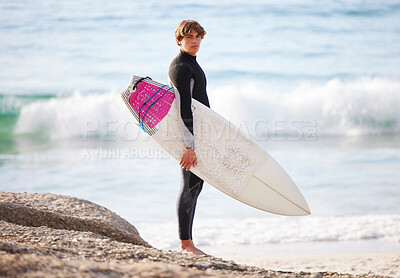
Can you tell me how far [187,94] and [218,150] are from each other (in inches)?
16.9

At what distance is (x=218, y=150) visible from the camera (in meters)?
2.57

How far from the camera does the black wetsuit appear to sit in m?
2.33

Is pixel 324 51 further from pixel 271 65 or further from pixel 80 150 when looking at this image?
pixel 80 150

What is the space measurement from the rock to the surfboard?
1.95ft

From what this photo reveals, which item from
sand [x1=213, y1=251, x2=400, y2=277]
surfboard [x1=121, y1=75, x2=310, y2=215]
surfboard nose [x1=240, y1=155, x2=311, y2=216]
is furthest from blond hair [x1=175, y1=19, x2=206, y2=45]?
sand [x1=213, y1=251, x2=400, y2=277]

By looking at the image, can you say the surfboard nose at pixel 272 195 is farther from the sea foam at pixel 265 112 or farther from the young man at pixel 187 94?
the sea foam at pixel 265 112

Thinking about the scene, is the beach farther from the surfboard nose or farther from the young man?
the surfboard nose

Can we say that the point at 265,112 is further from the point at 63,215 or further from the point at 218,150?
the point at 63,215

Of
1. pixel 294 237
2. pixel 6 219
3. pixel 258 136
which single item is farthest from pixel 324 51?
pixel 6 219

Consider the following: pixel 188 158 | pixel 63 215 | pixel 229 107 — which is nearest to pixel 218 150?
pixel 188 158

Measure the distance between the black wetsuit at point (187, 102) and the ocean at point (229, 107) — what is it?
112cm

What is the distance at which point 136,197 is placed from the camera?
4941 millimetres

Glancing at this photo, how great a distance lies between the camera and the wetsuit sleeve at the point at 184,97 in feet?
7.63

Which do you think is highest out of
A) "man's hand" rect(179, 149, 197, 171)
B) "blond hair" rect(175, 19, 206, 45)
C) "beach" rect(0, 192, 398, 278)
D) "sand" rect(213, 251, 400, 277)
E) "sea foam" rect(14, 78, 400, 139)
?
"sea foam" rect(14, 78, 400, 139)
